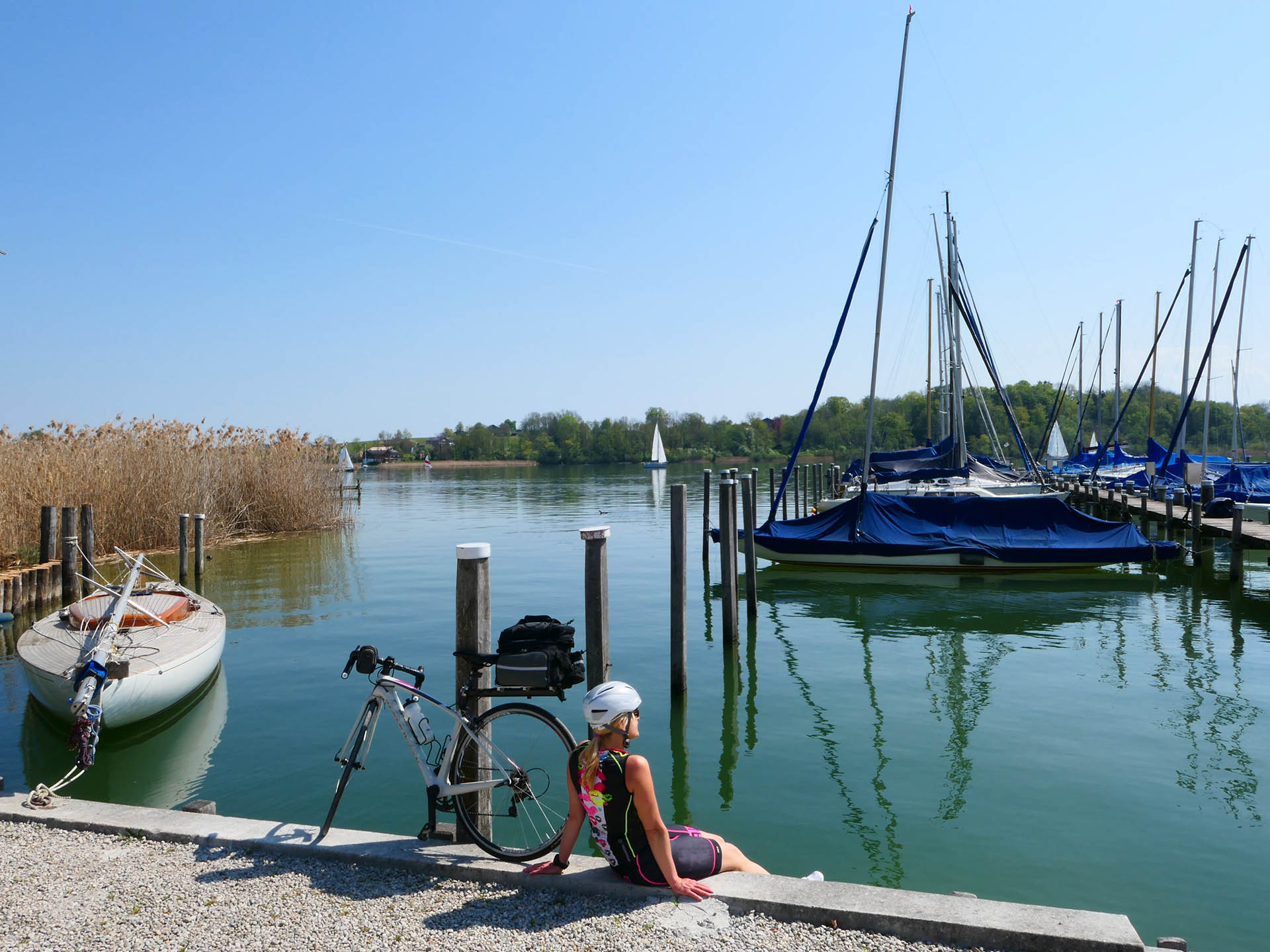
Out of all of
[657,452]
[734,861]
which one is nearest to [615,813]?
[734,861]

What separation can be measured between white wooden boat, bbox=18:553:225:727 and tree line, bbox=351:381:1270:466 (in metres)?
71.2

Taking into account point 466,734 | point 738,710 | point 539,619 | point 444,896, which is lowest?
point 738,710

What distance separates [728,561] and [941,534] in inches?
349

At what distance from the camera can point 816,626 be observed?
16250mm

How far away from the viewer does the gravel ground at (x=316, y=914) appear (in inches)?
166

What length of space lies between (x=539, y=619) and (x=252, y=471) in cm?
2702

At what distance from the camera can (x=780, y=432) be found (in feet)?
480

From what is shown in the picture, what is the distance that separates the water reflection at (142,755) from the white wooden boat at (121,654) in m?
0.25

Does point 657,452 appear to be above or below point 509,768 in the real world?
above

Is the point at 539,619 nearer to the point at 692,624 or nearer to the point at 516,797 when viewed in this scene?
the point at 516,797

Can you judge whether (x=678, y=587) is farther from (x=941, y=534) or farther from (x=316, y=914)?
(x=941, y=534)

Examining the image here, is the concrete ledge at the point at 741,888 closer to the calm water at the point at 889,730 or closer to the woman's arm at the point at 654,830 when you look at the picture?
the woman's arm at the point at 654,830

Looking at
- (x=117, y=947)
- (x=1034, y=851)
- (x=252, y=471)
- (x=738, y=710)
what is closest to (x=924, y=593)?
(x=738, y=710)

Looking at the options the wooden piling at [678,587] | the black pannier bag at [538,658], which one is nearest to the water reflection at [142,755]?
the black pannier bag at [538,658]
